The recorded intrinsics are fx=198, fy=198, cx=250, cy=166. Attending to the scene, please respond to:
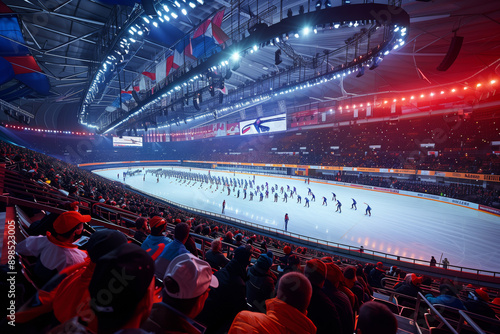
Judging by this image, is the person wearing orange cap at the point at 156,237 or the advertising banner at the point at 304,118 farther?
the advertising banner at the point at 304,118

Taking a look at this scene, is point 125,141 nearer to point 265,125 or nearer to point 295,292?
point 265,125

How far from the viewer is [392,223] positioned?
13.3m

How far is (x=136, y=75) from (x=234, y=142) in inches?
1150

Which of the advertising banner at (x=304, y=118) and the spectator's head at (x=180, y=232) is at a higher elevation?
the advertising banner at (x=304, y=118)

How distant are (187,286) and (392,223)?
15991 millimetres

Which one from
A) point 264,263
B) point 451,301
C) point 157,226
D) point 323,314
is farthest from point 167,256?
point 451,301

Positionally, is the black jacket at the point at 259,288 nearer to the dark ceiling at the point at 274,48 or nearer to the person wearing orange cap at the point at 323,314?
the person wearing orange cap at the point at 323,314

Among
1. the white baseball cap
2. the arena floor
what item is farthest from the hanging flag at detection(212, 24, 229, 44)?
the arena floor

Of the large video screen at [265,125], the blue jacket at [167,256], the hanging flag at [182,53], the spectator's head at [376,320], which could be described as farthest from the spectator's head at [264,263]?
the large video screen at [265,125]

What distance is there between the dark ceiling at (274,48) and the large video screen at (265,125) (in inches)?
317

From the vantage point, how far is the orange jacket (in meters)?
1.20

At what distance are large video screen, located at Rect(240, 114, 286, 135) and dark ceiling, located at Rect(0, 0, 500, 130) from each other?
8058 millimetres

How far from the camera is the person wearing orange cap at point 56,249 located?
1661 millimetres

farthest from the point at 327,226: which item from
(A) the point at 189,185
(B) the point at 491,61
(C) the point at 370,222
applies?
(A) the point at 189,185
